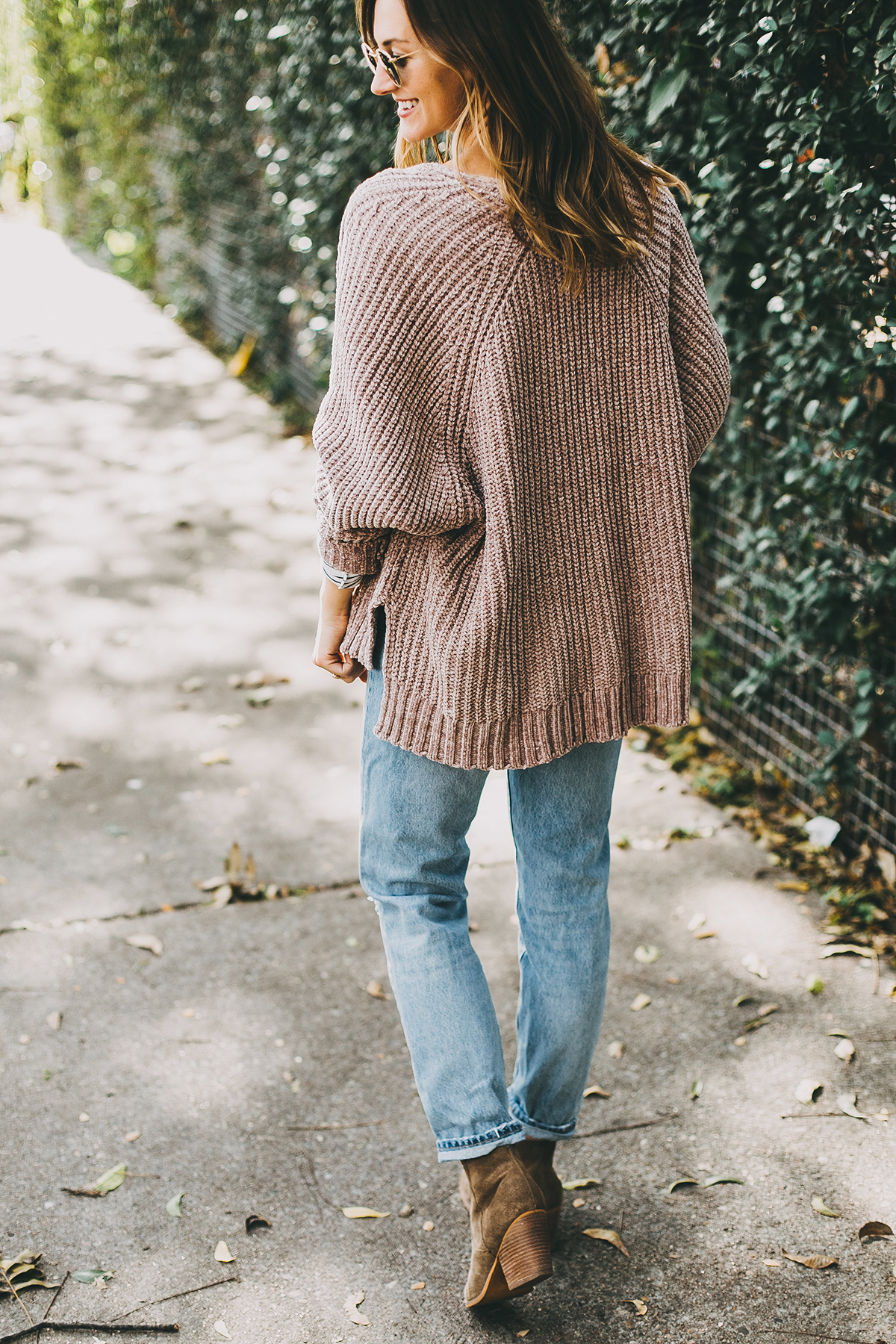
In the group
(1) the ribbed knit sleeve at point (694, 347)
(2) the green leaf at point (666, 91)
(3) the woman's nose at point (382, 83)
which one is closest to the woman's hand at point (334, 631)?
(1) the ribbed knit sleeve at point (694, 347)

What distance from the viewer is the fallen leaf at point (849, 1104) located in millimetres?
2439

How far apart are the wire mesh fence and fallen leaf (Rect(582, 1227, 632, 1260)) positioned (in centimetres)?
133

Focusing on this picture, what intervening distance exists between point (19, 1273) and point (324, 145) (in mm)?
5287

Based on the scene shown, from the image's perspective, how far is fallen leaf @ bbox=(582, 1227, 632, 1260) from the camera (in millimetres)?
2172

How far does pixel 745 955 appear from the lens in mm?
2975

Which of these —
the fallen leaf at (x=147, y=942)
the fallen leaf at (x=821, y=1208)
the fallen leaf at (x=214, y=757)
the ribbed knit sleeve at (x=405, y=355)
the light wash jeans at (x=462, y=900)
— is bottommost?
the fallen leaf at (x=214, y=757)

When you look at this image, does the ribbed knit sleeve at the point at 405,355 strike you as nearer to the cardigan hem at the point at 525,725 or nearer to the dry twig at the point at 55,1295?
the cardigan hem at the point at 525,725

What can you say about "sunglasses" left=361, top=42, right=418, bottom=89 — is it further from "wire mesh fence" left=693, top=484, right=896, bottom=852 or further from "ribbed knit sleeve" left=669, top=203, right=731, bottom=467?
"wire mesh fence" left=693, top=484, right=896, bottom=852

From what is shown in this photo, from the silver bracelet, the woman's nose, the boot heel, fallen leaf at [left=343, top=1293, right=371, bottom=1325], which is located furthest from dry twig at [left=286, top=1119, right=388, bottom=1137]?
the woman's nose

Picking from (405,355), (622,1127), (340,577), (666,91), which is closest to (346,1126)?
(622,1127)

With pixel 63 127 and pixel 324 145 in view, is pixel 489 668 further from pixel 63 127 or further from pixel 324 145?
pixel 63 127

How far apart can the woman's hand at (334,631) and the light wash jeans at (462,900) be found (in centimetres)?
8

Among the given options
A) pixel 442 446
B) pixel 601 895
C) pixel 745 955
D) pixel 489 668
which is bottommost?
pixel 745 955

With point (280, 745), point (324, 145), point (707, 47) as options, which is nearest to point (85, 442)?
point (324, 145)
